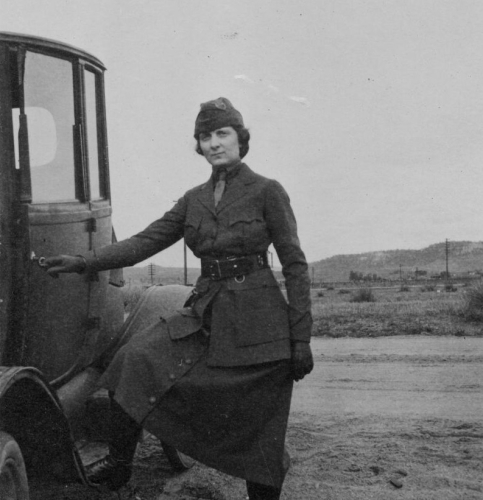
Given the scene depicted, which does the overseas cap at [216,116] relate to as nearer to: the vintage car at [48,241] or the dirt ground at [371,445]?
the vintage car at [48,241]

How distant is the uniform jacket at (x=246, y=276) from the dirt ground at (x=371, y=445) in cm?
121

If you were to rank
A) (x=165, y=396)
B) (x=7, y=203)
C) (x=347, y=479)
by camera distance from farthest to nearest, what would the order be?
(x=347, y=479) → (x=165, y=396) → (x=7, y=203)

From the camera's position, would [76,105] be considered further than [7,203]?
Yes

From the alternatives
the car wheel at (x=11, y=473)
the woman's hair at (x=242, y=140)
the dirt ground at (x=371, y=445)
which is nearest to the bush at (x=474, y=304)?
the dirt ground at (x=371, y=445)

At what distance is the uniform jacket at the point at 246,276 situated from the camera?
10.7ft

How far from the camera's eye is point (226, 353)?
326 cm

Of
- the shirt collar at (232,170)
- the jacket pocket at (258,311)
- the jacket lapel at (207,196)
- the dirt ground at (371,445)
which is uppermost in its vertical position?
the shirt collar at (232,170)

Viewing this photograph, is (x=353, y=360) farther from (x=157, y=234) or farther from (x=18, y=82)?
(x=18, y=82)

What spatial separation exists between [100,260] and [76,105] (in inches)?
32.2

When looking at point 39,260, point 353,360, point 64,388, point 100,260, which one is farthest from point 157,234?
point 353,360

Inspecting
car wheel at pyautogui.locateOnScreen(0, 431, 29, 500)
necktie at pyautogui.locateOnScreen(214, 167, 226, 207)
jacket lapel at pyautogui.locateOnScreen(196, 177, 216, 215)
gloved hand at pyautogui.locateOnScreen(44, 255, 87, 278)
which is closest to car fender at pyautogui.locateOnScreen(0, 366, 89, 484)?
car wheel at pyautogui.locateOnScreen(0, 431, 29, 500)

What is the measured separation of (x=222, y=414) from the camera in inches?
129

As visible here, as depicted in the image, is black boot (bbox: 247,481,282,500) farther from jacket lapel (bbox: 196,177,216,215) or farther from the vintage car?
jacket lapel (bbox: 196,177,216,215)

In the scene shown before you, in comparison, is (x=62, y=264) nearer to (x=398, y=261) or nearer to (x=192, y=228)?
(x=192, y=228)
